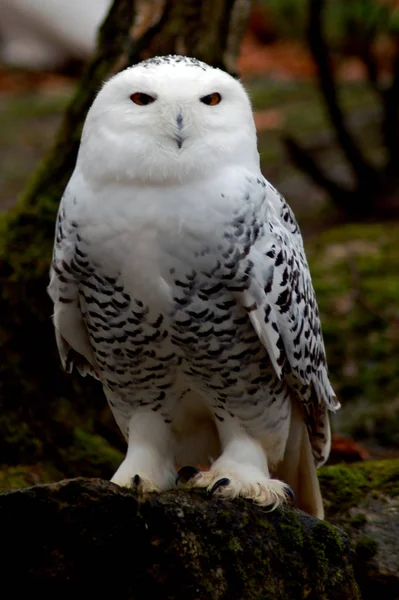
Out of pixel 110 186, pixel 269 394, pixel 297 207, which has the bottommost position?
pixel 269 394

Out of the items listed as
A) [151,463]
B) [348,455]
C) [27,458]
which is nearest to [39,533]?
[151,463]

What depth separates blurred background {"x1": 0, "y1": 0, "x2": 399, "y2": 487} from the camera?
465cm

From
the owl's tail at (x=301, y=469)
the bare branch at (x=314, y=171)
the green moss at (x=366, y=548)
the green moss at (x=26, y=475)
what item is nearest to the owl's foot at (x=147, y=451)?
the owl's tail at (x=301, y=469)

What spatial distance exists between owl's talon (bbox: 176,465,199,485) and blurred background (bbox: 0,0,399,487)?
→ 755 millimetres

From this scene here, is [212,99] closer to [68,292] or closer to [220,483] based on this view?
[68,292]

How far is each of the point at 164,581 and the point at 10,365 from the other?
1851mm

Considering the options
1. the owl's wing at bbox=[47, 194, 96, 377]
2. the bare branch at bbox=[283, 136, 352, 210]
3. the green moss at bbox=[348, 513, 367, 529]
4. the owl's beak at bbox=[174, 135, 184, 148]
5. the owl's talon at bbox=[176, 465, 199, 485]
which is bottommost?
the green moss at bbox=[348, 513, 367, 529]

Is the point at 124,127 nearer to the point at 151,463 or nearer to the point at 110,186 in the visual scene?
the point at 110,186

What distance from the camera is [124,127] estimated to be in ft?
10.6

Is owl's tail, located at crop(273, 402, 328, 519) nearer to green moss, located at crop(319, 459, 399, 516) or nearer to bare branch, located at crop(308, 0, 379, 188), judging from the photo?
green moss, located at crop(319, 459, 399, 516)

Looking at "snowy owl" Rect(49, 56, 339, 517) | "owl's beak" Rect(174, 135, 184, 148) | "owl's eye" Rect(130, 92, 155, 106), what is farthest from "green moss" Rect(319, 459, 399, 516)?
"owl's eye" Rect(130, 92, 155, 106)

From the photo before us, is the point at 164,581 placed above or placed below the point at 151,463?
below

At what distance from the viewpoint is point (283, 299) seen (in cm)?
349

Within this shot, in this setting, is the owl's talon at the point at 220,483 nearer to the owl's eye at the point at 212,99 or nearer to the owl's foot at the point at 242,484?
the owl's foot at the point at 242,484
